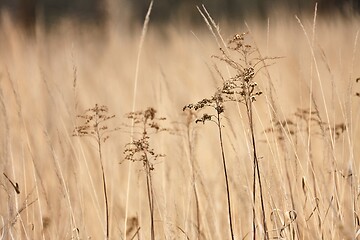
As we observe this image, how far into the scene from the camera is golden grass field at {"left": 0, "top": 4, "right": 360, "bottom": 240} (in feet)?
4.83

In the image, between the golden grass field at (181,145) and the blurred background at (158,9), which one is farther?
the blurred background at (158,9)

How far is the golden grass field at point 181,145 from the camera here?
4.83ft

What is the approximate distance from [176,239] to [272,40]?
2992mm

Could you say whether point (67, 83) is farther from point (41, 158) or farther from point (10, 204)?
point (10, 204)

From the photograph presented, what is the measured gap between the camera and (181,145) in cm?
185

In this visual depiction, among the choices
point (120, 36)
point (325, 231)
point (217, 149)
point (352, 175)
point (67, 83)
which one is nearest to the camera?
point (352, 175)

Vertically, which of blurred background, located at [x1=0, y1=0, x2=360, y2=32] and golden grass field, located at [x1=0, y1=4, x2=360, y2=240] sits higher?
blurred background, located at [x1=0, y1=0, x2=360, y2=32]

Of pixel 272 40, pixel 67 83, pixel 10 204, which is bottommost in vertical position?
pixel 10 204

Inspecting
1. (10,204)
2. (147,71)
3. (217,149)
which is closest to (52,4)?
(147,71)

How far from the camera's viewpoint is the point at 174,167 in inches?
91.0

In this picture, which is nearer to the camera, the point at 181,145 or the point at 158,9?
the point at 181,145

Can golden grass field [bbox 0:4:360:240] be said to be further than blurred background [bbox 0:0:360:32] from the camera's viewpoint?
No

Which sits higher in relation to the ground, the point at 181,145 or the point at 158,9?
the point at 158,9

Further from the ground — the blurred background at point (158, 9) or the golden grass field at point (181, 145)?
the blurred background at point (158, 9)
